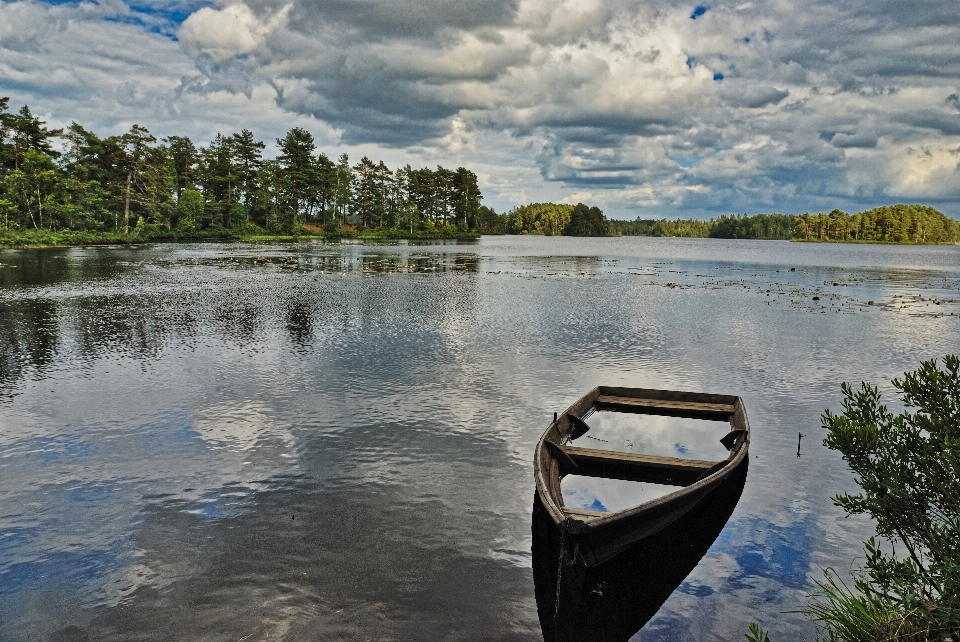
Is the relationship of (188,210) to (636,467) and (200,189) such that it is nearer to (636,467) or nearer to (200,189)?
(200,189)

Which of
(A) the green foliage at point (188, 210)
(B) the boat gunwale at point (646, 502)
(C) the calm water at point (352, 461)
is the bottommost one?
(C) the calm water at point (352, 461)

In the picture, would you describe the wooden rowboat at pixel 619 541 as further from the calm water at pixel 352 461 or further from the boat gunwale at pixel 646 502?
the calm water at pixel 352 461

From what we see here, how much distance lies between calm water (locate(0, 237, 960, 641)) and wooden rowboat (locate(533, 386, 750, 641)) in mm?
496

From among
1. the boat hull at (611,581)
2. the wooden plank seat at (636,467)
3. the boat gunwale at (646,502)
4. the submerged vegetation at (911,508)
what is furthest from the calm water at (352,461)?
the submerged vegetation at (911,508)

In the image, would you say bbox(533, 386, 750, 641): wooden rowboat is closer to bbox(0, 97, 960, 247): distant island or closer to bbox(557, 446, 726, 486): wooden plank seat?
bbox(557, 446, 726, 486): wooden plank seat

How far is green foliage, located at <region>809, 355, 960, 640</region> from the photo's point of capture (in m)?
5.52

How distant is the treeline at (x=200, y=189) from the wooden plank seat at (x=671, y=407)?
92.3 m

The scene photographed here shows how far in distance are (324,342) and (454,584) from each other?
1743 cm

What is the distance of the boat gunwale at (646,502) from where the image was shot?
6.26m

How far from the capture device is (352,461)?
1235 centimetres

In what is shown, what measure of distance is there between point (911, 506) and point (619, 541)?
117 inches

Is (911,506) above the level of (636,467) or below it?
above

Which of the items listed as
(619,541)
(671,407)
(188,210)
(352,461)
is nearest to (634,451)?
(671,407)

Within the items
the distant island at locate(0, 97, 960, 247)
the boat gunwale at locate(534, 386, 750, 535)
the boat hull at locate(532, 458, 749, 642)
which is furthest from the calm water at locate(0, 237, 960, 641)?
the distant island at locate(0, 97, 960, 247)
